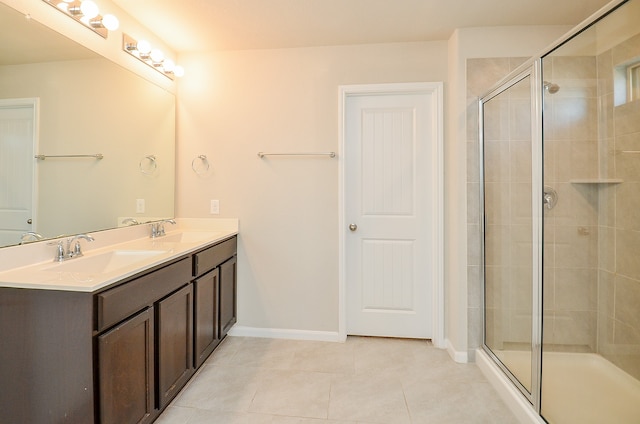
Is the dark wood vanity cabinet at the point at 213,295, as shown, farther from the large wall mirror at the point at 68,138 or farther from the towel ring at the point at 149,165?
the towel ring at the point at 149,165

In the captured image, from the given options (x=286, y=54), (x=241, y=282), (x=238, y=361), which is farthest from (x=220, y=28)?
(x=238, y=361)

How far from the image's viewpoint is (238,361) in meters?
2.14

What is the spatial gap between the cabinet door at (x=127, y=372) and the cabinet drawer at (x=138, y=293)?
2.0 inches

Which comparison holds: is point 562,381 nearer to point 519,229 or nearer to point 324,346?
point 519,229

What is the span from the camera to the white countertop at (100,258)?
1139mm

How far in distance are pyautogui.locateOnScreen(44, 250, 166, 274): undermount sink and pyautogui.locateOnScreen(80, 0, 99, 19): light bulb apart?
4.20 ft

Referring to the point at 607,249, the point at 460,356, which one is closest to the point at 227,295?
the point at 460,356

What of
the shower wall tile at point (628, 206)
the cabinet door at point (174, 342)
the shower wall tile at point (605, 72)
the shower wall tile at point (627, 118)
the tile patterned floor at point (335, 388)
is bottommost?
the tile patterned floor at point (335, 388)

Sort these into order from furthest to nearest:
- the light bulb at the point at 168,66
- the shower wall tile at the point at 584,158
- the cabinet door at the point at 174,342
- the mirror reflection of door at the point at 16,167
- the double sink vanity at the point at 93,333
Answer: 1. the light bulb at the point at 168,66
2. the shower wall tile at the point at 584,158
3. the cabinet door at the point at 174,342
4. the mirror reflection of door at the point at 16,167
5. the double sink vanity at the point at 93,333

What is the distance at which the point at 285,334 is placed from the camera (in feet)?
8.16

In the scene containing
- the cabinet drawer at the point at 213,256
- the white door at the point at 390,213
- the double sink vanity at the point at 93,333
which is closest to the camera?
the double sink vanity at the point at 93,333

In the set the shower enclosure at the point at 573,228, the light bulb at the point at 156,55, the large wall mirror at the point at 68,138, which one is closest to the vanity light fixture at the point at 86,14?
the large wall mirror at the point at 68,138

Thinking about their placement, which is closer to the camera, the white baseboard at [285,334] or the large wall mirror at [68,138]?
the large wall mirror at [68,138]

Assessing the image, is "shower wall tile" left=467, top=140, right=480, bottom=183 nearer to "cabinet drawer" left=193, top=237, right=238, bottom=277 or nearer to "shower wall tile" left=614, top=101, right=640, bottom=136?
"shower wall tile" left=614, top=101, right=640, bottom=136
